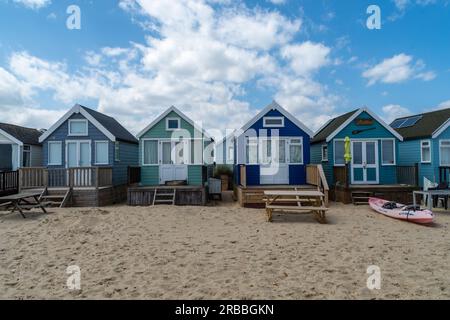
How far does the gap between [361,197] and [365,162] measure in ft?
8.56

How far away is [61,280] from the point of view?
4.55 m

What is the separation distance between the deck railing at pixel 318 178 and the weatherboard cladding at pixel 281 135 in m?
0.46

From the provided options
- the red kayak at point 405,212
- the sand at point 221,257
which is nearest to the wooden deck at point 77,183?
the sand at point 221,257

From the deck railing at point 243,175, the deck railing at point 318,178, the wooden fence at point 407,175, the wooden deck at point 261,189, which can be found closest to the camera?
the deck railing at point 318,178

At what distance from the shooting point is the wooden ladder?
13.1m

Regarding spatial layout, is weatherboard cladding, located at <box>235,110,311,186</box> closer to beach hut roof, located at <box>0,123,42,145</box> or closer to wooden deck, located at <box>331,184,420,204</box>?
wooden deck, located at <box>331,184,420,204</box>

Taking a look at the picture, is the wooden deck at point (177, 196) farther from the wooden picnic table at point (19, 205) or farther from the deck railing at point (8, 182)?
the deck railing at point (8, 182)

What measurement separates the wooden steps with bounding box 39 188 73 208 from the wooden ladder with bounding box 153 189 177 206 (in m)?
3.71

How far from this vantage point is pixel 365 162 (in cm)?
1512

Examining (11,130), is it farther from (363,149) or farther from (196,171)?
(363,149)

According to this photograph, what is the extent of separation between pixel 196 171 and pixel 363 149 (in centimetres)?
895

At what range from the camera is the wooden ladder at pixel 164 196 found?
Answer: 13.1 metres
